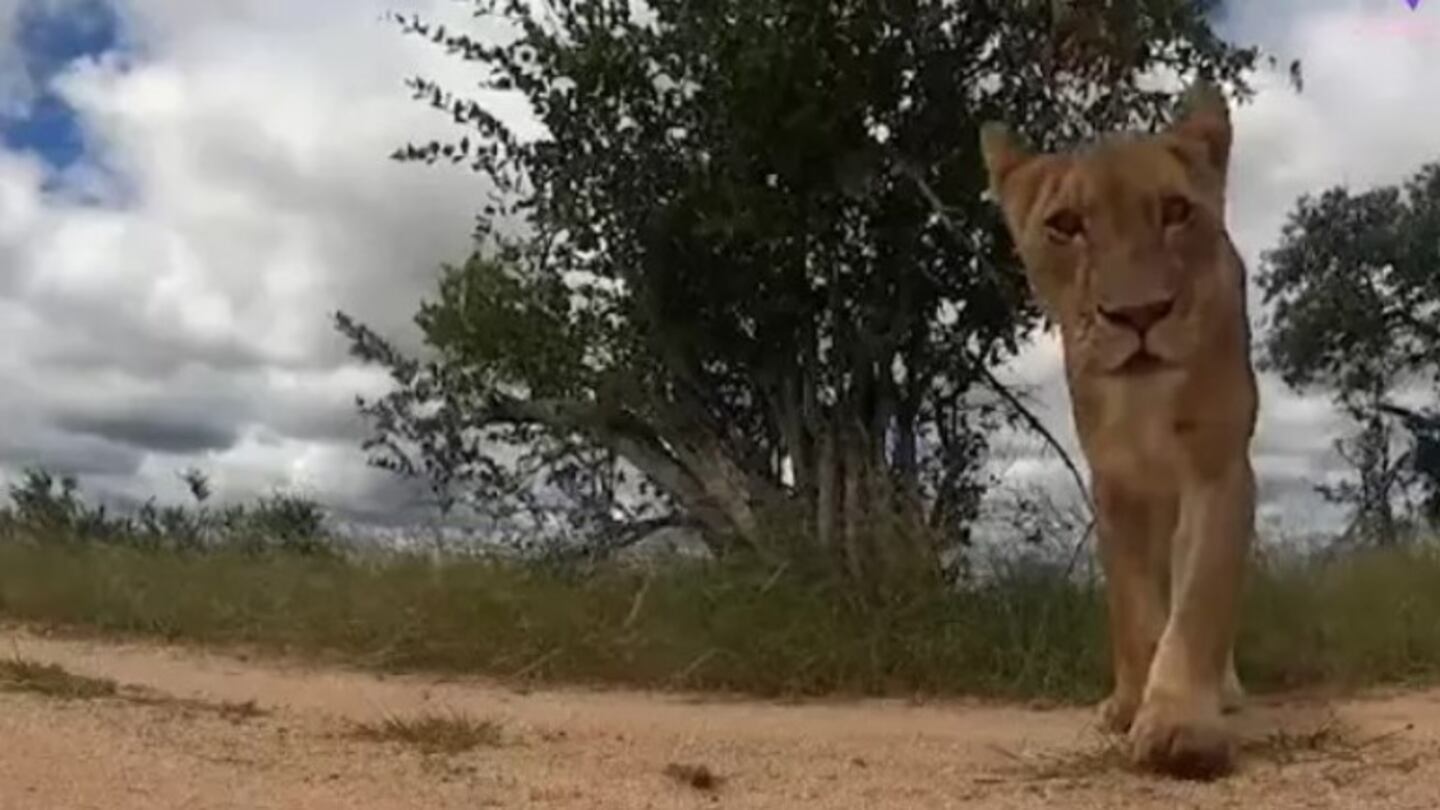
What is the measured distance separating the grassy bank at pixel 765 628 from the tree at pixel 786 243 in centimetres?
73

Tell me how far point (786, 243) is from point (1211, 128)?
17.0 feet

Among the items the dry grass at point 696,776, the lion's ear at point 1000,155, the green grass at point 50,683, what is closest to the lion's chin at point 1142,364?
the lion's ear at point 1000,155

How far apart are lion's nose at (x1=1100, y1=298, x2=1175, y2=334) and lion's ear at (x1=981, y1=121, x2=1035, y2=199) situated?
2.42ft

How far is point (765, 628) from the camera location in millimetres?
9492

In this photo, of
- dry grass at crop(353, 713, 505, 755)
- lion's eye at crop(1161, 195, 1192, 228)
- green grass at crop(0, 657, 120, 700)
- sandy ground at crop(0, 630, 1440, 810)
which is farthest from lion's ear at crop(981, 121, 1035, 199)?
green grass at crop(0, 657, 120, 700)

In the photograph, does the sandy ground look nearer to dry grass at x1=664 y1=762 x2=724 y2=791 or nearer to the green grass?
dry grass at x1=664 y1=762 x2=724 y2=791

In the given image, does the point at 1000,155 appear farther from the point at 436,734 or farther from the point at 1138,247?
the point at 436,734

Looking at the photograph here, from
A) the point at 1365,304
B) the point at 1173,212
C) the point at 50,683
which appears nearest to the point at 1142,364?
the point at 1173,212

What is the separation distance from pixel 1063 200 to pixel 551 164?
6372mm

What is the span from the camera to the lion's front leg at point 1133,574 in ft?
21.0

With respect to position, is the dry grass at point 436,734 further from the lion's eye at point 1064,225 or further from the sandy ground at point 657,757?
the lion's eye at point 1064,225

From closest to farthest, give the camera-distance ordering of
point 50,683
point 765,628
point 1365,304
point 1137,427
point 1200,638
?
point 1200,638 → point 1137,427 → point 50,683 → point 765,628 → point 1365,304

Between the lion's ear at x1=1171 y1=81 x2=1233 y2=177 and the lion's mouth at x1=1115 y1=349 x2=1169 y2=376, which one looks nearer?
the lion's mouth at x1=1115 y1=349 x2=1169 y2=376

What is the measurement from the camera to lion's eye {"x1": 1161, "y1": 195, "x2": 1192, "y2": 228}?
620cm
